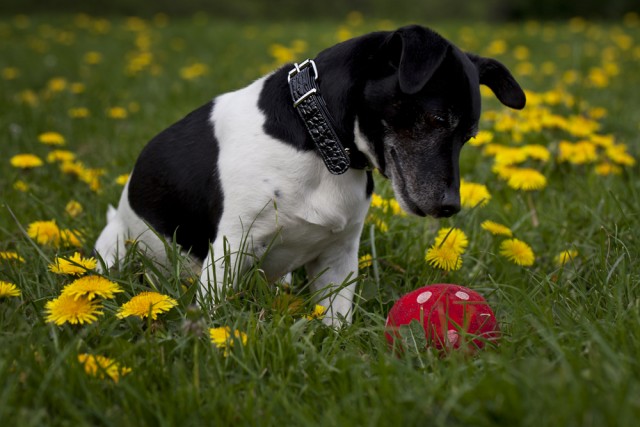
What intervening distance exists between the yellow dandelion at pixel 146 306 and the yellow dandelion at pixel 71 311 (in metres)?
0.07

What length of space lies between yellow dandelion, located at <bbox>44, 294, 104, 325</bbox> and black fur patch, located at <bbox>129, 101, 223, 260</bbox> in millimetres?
467

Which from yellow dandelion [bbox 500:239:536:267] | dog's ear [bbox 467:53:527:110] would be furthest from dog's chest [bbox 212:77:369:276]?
yellow dandelion [bbox 500:239:536:267]

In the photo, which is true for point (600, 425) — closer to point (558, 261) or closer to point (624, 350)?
point (624, 350)

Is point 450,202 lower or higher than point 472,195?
higher

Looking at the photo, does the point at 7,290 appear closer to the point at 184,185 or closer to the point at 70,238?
the point at 184,185

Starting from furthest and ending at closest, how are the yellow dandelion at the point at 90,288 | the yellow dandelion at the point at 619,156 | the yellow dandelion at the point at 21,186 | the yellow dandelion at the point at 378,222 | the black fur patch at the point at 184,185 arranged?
the yellow dandelion at the point at 619,156 → the yellow dandelion at the point at 21,186 → the yellow dandelion at the point at 378,222 → the black fur patch at the point at 184,185 → the yellow dandelion at the point at 90,288

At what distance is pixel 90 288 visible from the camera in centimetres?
196

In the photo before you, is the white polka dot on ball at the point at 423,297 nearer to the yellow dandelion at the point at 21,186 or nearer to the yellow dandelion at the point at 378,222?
the yellow dandelion at the point at 378,222

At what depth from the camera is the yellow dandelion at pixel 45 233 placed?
2.70 m

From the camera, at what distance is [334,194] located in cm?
226

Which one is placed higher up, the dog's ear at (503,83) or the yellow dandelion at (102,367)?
the dog's ear at (503,83)

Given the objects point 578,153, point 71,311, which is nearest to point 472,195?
point 578,153

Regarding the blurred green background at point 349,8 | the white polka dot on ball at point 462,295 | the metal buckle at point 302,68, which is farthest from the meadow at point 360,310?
the blurred green background at point 349,8

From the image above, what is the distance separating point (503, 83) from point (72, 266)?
1.55 metres
